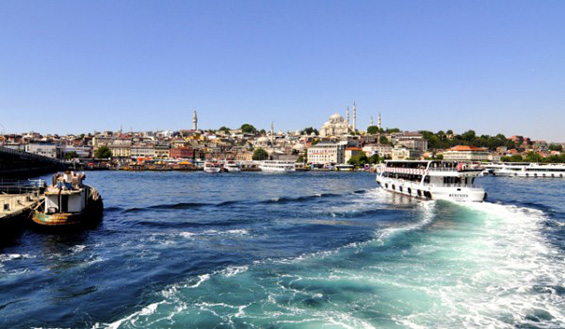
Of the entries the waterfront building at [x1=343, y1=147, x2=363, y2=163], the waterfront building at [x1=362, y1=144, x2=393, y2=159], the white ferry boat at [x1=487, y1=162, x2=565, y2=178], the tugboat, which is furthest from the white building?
the white ferry boat at [x1=487, y1=162, x2=565, y2=178]

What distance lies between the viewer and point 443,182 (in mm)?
34906

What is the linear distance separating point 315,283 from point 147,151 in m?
158

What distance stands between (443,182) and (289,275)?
25.5 m

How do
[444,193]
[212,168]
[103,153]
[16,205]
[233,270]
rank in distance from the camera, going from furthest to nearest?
[103,153]
[212,168]
[444,193]
[16,205]
[233,270]

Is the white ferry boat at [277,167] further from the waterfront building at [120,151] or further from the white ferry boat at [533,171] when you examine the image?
the waterfront building at [120,151]

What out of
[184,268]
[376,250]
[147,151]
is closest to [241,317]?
[184,268]

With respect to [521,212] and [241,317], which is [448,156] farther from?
[241,317]

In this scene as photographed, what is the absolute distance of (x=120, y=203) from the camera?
35.2 metres

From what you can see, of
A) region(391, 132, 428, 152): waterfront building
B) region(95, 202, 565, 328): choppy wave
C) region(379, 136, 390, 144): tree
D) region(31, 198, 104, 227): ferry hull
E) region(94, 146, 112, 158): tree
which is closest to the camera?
region(95, 202, 565, 328): choppy wave

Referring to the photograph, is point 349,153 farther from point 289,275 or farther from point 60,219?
point 289,275

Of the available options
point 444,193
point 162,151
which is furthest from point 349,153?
point 444,193

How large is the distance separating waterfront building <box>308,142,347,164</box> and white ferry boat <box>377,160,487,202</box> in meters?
110

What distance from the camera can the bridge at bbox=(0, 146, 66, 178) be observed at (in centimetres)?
5780

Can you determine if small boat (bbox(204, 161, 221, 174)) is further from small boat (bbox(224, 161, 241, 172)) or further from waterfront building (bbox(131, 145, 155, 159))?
waterfront building (bbox(131, 145, 155, 159))
